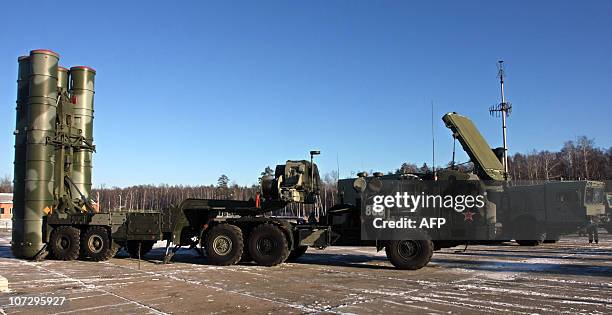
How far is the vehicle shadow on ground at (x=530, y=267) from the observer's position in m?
12.4

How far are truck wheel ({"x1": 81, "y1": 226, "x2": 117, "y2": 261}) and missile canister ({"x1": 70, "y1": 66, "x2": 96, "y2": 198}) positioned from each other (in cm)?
295

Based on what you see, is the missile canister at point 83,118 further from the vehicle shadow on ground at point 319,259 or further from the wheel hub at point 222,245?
the wheel hub at point 222,245

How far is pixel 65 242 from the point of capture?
16.2 metres

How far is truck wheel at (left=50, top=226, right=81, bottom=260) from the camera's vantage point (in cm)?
1602

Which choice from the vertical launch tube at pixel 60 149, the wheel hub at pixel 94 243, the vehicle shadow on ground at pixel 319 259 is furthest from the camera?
the vertical launch tube at pixel 60 149

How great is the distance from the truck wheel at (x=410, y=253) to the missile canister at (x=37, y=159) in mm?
10468

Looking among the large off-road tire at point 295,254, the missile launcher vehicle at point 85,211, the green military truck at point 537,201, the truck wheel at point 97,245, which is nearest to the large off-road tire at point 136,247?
the missile launcher vehicle at point 85,211

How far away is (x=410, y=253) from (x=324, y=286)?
3363mm

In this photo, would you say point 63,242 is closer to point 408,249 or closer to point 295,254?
point 295,254

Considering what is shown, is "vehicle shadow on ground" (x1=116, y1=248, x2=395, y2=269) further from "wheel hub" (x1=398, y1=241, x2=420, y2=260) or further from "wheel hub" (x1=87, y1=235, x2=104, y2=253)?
"wheel hub" (x1=87, y1=235, x2=104, y2=253)

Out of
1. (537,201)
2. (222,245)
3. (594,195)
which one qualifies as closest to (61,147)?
(222,245)

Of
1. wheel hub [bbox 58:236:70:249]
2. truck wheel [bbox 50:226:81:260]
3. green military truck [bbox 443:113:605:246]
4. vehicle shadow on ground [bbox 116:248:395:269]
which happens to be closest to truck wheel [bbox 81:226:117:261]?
truck wheel [bbox 50:226:81:260]

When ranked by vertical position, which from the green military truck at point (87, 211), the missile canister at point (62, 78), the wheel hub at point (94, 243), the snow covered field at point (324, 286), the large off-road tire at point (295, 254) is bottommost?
the snow covered field at point (324, 286)

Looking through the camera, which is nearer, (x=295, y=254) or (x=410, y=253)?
(x=410, y=253)
